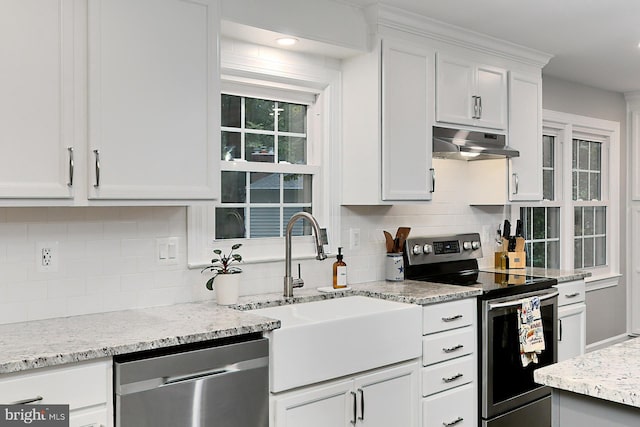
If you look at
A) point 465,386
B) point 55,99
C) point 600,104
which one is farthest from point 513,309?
point 600,104

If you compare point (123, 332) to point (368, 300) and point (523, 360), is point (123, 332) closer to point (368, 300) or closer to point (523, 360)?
Answer: point (368, 300)

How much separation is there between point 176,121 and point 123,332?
87 cm

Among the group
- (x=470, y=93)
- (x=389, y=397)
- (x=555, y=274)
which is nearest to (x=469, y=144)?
(x=470, y=93)

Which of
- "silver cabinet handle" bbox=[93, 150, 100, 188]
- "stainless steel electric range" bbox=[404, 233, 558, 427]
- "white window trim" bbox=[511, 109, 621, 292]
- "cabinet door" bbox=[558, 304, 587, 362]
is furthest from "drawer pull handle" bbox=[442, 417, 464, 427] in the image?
"silver cabinet handle" bbox=[93, 150, 100, 188]

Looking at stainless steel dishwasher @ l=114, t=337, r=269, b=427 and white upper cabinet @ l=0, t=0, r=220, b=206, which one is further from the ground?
white upper cabinet @ l=0, t=0, r=220, b=206

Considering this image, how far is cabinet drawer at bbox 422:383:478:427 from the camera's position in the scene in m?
3.03

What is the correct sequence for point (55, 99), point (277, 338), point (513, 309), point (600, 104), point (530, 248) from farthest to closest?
point (600, 104) < point (530, 248) < point (513, 309) < point (277, 338) < point (55, 99)

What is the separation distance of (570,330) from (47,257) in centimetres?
327

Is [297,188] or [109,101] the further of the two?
[297,188]

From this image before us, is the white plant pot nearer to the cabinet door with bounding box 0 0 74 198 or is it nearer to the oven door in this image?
the cabinet door with bounding box 0 0 74 198

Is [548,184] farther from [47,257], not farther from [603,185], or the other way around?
[47,257]

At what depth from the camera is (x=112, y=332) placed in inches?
86.4

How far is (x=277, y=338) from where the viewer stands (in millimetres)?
2393

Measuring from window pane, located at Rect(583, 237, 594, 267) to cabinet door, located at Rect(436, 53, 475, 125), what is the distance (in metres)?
2.49
